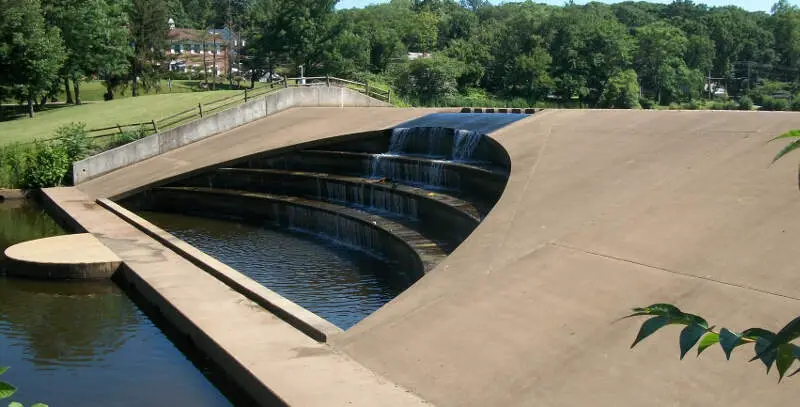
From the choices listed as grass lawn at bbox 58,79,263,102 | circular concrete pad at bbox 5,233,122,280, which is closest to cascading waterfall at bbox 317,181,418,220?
circular concrete pad at bbox 5,233,122,280

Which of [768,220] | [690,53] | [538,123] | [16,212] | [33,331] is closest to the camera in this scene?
[768,220]

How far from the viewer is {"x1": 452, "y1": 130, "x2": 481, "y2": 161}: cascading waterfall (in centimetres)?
1639

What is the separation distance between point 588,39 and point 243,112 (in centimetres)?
A: 5133

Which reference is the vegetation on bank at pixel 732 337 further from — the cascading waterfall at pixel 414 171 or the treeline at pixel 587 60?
the treeline at pixel 587 60

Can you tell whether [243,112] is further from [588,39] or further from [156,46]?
[588,39]

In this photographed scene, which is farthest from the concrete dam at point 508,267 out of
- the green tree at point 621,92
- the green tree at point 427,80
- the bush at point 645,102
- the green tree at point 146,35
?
the bush at point 645,102

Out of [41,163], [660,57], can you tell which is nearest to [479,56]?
[660,57]

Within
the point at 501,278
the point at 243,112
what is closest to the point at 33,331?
the point at 501,278

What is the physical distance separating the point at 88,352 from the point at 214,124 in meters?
16.5

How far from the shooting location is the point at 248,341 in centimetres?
834

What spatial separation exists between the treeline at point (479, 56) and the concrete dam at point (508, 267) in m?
27.4

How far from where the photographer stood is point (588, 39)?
7050 centimetres

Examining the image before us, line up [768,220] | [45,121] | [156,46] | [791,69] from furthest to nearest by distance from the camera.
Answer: [791,69]
[156,46]
[45,121]
[768,220]

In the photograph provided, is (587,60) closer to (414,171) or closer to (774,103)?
(774,103)
